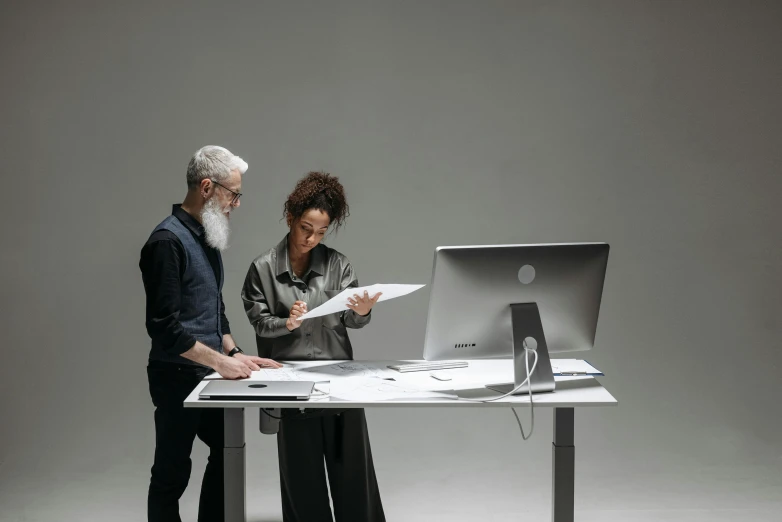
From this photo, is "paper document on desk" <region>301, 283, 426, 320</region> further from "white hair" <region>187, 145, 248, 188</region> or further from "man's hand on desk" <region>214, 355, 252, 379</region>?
"white hair" <region>187, 145, 248, 188</region>

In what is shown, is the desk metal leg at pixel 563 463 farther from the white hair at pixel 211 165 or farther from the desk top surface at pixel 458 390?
the white hair at pixel 211 165

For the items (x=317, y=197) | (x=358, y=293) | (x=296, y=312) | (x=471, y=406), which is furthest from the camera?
(x=317, y=197)

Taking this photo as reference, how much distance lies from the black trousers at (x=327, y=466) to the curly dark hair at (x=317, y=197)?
0.80 meters

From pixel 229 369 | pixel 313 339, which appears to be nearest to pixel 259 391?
pixel 229 369

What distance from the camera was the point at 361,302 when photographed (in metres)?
3.07

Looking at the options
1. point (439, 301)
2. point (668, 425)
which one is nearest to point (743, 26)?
point (668, 425)

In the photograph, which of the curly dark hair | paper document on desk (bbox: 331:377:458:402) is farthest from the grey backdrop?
paper document on desk (bbox: 331:377:458:402)

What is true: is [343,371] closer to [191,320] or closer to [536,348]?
[191,320]

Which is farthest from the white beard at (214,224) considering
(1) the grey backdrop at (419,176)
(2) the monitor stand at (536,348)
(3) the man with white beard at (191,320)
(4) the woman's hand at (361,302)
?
(1) the grey backdrop at (419,176)

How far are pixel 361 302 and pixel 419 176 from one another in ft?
5.86

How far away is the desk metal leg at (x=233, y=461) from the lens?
9.42 feet

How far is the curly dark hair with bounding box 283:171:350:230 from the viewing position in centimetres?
335

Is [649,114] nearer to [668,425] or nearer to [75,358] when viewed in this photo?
[668,425]

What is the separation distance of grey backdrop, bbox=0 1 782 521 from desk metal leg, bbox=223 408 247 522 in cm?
174
